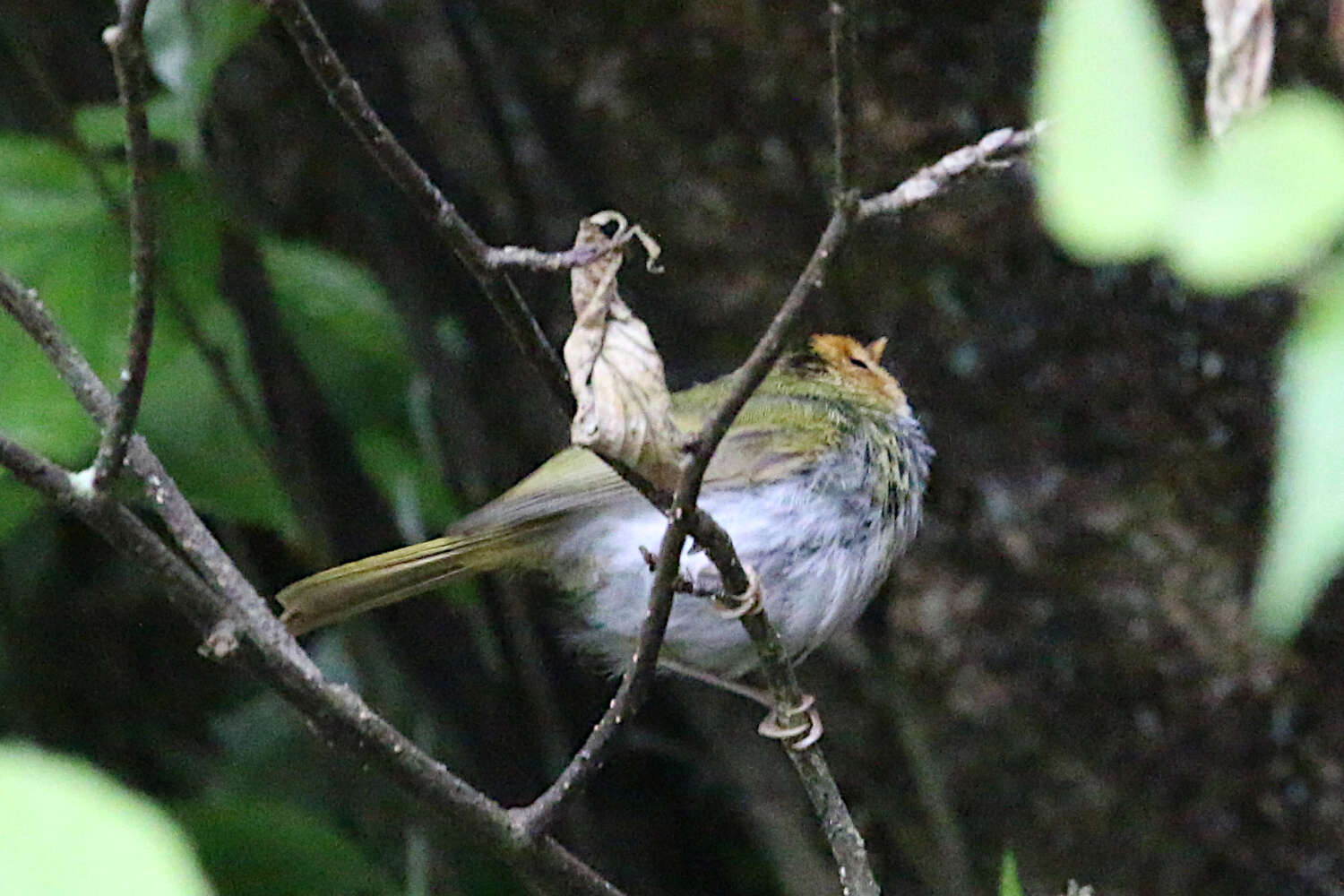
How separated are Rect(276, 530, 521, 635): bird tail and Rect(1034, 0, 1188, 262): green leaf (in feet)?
5.28

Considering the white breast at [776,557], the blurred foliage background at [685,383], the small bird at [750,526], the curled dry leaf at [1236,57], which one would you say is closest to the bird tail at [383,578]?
the small bird at [750,526]

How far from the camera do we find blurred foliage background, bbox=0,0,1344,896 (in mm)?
2648

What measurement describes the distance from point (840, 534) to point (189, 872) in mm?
2052

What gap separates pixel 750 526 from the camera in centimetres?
238

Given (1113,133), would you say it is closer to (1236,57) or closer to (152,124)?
(1236,57)

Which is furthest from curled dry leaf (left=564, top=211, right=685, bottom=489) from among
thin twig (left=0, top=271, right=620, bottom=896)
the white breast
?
the white breast

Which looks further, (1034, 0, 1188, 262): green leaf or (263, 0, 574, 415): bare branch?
(263, 0, 574, 415): bare branch

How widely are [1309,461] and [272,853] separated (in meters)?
2.52

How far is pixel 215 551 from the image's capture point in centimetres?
140

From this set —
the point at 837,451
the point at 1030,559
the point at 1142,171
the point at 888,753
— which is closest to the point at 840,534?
the point at 837,451

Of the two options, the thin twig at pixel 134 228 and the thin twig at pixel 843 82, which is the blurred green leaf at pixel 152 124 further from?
the thin twig at pixel 843 82

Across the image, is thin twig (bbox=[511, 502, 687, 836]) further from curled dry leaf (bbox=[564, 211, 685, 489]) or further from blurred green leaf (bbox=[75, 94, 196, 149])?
blurred green leaf (bbox=[75, 94, 196, 149])

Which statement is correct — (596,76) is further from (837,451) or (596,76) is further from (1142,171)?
(1142,171)

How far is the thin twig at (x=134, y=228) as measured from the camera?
100 cm
